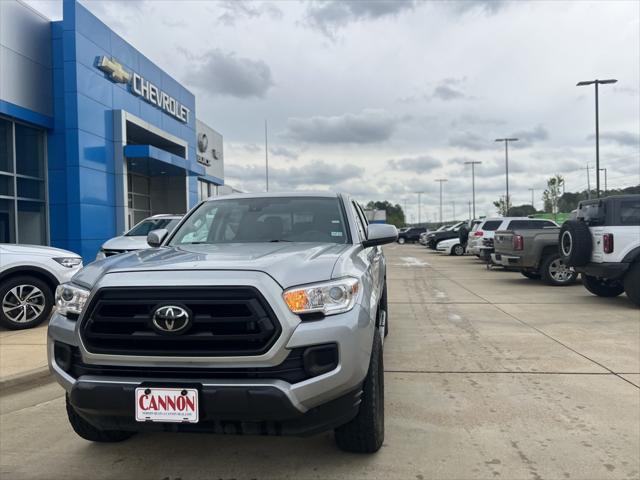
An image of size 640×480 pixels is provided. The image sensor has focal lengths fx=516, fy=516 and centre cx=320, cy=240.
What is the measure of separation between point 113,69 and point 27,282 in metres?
13.1

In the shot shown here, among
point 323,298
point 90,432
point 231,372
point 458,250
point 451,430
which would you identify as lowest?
point 451,430

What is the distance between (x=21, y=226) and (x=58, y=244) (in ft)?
3.87

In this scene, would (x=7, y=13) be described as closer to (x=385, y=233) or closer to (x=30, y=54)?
(x=30, y=54)

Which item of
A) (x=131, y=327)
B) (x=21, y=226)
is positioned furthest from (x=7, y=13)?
(x=131, y=327)

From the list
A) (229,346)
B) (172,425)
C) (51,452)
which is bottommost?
(51,452)

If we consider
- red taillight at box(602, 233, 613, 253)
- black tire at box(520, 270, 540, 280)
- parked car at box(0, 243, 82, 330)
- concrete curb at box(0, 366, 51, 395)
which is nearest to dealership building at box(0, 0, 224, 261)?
parked car at box(0, 243, 82, 330)

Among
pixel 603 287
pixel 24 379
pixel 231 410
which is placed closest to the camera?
pixel 231 410

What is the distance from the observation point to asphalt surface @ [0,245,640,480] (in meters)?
3.22

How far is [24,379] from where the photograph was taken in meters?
5.22

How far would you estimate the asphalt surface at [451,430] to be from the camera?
322cm

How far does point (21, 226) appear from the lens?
16.1m

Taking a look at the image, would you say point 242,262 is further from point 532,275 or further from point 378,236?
point 532,275

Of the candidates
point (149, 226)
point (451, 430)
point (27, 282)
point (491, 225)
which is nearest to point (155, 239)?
point (451, 430)

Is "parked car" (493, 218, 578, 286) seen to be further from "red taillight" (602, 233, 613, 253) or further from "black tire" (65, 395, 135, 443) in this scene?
"black tire" (65, 395, 135, 443)
